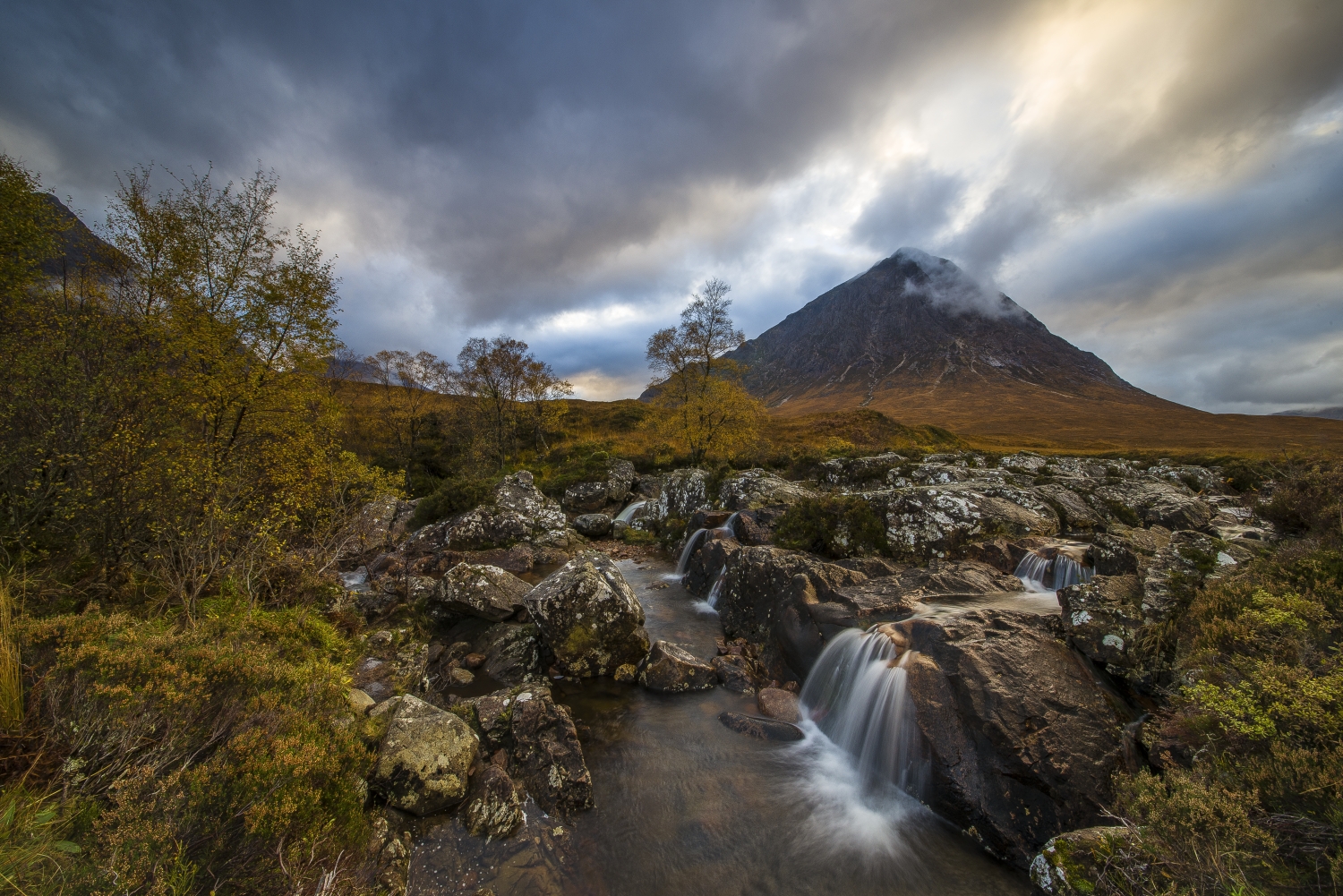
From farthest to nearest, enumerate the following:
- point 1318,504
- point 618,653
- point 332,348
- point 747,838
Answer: point 332,348 → point 618,653 → point 1318,504 → point 747,838

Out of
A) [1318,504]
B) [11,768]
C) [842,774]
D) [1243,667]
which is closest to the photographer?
[11,768]

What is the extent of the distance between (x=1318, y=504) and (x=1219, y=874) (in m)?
11.0

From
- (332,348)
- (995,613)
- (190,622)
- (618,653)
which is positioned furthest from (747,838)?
(332,348)

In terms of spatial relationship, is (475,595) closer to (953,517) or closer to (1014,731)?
(1014,731)

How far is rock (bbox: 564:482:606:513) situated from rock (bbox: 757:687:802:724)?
2081cm

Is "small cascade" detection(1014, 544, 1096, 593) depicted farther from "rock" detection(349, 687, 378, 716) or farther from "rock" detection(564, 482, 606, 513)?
"rock" detection(564, 482, 606, 513)

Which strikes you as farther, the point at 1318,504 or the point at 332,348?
the point at 332,348

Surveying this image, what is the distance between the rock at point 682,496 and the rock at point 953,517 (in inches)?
409

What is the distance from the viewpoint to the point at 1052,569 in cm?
1110

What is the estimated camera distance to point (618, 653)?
10.8 m

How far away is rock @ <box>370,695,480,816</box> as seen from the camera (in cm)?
617

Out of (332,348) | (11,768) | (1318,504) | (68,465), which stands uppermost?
(332,348)

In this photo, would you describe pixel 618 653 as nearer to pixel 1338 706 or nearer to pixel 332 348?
pixel 1338 706

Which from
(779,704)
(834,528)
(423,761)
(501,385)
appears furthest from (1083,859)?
(501,385)
